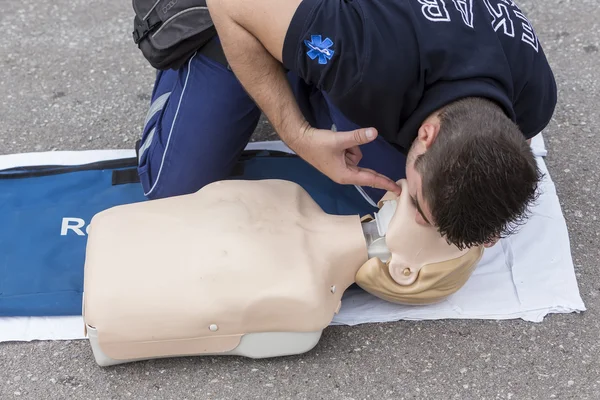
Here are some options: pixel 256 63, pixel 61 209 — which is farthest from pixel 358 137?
pixel 61 209

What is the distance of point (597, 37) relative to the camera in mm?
2854

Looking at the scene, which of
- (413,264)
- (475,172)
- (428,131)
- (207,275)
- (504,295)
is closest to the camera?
(475,172)

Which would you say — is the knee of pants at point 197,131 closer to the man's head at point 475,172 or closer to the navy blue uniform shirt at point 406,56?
the navy blue uniform shirt at point 406,56

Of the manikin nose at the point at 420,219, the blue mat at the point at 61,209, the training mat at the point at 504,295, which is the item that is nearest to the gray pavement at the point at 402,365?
the training mat at the point at 504,295

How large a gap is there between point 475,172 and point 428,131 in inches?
6.2

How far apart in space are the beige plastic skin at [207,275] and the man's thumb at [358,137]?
221mm

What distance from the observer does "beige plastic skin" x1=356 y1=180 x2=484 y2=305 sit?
1.72m

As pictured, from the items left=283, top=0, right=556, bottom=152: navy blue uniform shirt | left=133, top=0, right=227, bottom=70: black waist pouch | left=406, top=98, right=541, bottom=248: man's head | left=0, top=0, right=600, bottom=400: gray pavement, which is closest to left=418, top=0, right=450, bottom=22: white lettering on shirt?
left=283, top=0, right=556, bottom=152: navy blue uniform shirt

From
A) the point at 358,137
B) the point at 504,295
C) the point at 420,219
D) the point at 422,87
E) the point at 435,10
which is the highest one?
the point at 435,10

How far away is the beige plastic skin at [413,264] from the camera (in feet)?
5.65

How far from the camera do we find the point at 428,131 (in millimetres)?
1539

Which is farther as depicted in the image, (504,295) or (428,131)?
(504,295)

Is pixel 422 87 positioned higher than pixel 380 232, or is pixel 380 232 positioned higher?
pixel 422 87

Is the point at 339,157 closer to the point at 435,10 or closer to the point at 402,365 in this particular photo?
the point at 435,10
